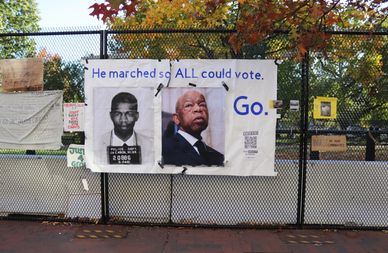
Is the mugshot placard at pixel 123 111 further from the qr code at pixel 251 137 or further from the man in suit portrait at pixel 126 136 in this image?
the qr code at pixel 251 137

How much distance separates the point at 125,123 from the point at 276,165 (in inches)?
85.7

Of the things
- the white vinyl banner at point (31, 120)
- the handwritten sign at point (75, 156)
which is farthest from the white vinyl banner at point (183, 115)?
the white vinyl banner at point (31, 120)

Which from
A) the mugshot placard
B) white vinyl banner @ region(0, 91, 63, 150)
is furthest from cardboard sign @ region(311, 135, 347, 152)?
white vinyl banner @ region(0, 91, 63, 150)

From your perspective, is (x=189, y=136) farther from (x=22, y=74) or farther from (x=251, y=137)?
(x=22, y=74)

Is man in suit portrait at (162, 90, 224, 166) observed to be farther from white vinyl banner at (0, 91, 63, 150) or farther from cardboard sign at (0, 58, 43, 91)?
cardboard sign at (0, 58, 43, 91)

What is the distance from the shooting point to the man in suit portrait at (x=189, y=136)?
572 cm

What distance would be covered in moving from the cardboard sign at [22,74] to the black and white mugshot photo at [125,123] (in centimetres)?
96

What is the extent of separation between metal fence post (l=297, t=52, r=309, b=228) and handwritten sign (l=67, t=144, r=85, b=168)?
3.06 m

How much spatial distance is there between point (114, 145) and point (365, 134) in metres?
3.46

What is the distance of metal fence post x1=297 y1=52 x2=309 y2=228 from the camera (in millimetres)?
5789

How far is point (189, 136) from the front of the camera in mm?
5762

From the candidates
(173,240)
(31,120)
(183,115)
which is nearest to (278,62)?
(183,115)

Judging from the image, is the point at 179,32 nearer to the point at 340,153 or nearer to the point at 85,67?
the point at 85,67

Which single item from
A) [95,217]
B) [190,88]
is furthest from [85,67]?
[95,217]
